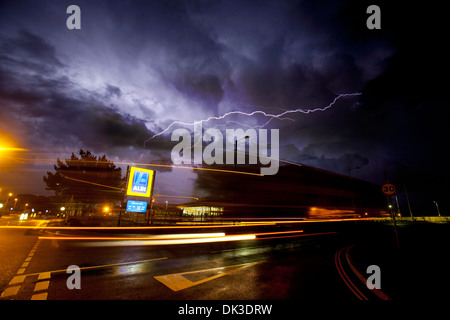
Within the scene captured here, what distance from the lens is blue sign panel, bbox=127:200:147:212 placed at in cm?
1898

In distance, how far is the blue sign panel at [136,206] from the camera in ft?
62.3

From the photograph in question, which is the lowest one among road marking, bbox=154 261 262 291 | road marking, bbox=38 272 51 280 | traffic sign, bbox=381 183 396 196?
road marking, bbox=154 261 262 291

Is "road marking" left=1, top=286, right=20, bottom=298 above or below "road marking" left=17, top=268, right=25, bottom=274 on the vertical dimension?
above

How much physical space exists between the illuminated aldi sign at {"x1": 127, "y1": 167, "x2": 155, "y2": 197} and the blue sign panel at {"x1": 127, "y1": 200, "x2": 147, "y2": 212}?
0.85m

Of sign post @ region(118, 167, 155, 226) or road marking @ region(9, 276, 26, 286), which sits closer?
road marking @ region(9, 276, 26, 286)

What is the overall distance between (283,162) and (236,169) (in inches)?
187

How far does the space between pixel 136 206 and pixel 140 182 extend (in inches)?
100

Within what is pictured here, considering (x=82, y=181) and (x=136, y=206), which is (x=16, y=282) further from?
(x=82, y=181)

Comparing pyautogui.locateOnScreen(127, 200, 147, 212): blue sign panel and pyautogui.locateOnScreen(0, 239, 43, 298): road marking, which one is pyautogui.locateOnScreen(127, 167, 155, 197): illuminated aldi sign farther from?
pyautogui.locateOnScreen(0, 239, 43, 298): road marking

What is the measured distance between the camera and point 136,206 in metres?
19.3

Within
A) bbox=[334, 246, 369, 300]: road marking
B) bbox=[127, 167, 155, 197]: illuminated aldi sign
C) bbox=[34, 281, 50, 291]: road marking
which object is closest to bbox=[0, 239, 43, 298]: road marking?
bbox=[34, 281, 50, 291]: road marking

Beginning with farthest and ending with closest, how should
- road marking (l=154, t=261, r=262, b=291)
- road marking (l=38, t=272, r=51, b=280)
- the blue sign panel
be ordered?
the blue sign panel → road marking (l=38, t=272, r=51, b=280) → road marking (l=154, t=261, r=262, b=291)
